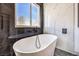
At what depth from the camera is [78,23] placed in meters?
1.29

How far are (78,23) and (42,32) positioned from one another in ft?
1.54

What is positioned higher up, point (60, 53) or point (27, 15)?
point (27, 15)

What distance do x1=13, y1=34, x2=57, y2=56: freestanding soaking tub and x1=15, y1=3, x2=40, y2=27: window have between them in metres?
0.19

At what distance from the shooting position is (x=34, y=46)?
→ 51.7 inches

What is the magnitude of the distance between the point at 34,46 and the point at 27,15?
42 centimetres

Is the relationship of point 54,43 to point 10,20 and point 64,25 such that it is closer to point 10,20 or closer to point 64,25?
point 64,25

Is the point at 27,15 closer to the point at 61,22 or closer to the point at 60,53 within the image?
the point at 61,22

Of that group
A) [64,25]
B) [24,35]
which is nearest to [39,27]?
[24,35]

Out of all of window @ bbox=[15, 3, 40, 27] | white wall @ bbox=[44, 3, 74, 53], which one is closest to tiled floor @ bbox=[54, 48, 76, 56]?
white wall @ bbox=[44, 3, 74, 53]

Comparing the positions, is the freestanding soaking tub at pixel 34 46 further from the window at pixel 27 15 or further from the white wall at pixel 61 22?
the window at pixel 27 15

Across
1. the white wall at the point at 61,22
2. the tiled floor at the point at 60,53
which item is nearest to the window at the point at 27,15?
the white wall at the point at 61,22

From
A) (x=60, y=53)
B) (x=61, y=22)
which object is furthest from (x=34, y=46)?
(x=61, y=22)

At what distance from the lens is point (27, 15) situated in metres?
1.36

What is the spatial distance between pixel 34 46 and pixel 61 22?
0.47 metres
